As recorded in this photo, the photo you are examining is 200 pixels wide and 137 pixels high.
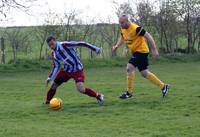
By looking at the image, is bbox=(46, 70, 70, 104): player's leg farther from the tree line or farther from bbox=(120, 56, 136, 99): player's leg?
the tree line

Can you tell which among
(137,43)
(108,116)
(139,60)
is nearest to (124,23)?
(137,43)

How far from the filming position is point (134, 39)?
1136 centimetres

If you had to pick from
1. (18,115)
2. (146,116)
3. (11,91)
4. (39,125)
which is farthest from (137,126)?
(11,91)

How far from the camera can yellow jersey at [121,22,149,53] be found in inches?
445

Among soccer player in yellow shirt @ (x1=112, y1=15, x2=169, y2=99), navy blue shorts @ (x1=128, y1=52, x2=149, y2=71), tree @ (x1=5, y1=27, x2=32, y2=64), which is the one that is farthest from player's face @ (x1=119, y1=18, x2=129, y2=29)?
tree @ (x1=5, y1=27, x2=32, y2=64)

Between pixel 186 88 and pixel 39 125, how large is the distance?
6.31m

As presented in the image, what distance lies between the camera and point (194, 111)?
950cm

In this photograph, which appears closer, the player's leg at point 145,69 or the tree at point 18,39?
the player's leg at point 145,69

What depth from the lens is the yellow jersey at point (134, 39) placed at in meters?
11.3


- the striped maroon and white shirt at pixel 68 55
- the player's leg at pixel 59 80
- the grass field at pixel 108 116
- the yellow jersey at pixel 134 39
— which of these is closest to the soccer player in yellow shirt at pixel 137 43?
the yellow jersey at pixel 134 39

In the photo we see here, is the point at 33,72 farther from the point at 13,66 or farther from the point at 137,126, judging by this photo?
the point at 137,126

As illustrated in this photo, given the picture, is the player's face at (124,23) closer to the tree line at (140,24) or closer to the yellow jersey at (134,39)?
the yellow jersey at (134,39)

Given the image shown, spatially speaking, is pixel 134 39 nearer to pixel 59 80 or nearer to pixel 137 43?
pixel 137 43

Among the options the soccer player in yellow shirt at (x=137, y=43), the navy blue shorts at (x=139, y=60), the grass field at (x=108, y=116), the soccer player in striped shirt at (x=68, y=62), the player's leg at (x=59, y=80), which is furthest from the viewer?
the navy blue shorts at (x=139, y=60)
